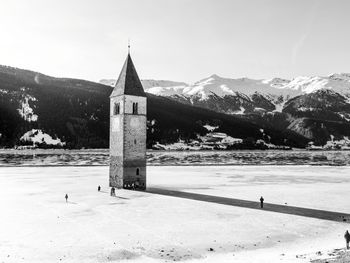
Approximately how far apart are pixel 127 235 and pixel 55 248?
609cm

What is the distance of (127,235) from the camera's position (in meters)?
32.1

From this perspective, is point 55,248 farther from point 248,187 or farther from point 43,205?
point 248,187

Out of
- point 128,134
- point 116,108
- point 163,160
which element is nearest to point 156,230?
point 128,134

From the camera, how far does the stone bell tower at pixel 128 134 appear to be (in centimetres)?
6381

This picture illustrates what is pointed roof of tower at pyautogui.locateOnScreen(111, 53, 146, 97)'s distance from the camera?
2641 inches

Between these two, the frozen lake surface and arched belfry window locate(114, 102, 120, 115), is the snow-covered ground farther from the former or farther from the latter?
the frozen lake surface

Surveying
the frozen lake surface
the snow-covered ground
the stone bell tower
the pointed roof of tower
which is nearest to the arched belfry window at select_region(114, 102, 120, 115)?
the stone bell tower

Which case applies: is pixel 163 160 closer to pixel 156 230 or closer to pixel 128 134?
pixel 128 134

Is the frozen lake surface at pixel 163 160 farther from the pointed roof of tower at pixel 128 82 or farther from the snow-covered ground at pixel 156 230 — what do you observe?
the snow-covered ground at pixel 156 230

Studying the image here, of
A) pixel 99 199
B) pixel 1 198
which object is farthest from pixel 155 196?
pixel 1 198

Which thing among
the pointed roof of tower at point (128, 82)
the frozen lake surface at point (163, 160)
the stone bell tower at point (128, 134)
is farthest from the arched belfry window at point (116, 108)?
the frozen lake surface at point (163, 160)

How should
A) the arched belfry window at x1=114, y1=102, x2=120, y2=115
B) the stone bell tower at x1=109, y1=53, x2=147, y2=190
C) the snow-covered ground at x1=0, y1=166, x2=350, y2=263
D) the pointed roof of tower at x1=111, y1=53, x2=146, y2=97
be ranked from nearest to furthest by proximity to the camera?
the snow-covered ground at x1=0, y1=166, x2=350, y2=263 < the stone bell tower at x1=109, y1=53, x2=147, y2=190 < the pointed roof of tower at x1=111, y1=53, x2=146, y2=97 < the arched belfry window at x1=114, y1=102, x2=120, y2=115

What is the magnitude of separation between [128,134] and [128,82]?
9498 millimetres

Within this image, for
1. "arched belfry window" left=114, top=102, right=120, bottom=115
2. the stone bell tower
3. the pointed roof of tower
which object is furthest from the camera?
"arched belfry window" left=114, top=102, right=120, bottom=115
